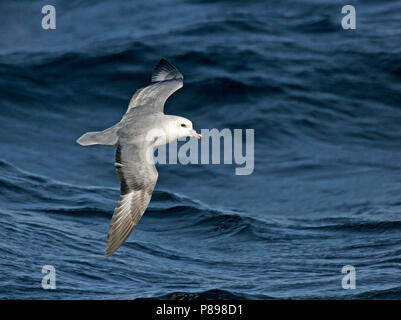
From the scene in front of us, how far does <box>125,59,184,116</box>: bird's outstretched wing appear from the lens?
1114 centimetres

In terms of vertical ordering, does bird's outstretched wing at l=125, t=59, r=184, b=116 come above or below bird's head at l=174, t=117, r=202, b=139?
above

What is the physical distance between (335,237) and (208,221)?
7.19ft

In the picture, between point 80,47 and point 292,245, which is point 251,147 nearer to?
point 292,245

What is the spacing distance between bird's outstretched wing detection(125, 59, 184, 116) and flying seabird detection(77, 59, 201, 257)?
0.09ft

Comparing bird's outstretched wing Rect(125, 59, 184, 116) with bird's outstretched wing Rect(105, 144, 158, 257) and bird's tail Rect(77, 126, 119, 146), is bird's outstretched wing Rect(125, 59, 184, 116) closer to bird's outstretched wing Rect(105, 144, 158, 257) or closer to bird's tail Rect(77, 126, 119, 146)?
bird's tail Rect(77, 126, 119, 146)

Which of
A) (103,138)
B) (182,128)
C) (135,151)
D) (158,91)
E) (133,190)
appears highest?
(158,91)

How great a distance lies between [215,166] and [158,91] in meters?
4.28

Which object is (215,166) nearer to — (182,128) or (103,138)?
(182,128)

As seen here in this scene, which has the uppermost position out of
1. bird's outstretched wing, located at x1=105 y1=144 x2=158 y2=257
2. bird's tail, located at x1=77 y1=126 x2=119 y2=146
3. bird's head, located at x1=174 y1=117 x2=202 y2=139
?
bird's head, located at x1=174 y1=117 x2=202 y2=139

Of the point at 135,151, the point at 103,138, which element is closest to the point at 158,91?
the point at 103,138

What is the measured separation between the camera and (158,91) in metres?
11.5

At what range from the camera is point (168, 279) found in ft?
35.9

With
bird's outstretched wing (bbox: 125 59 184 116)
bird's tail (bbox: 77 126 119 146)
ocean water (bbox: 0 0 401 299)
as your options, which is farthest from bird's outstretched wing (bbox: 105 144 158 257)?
bird's outstretched wing (bbox: 125 59 184 116)

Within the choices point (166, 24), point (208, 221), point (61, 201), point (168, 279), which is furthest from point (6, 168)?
point (166, 24)
